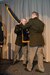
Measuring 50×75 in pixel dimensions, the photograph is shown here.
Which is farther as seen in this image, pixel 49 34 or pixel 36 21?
pixel 49 34

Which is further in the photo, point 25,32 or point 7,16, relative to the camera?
point 7,16

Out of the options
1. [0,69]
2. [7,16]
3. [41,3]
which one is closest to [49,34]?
[41,3]

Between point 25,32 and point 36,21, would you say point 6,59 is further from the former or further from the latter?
point 36,21

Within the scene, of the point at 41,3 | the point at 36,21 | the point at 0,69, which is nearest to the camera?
the point at 36,21

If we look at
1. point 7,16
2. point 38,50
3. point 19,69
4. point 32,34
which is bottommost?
point 19,69

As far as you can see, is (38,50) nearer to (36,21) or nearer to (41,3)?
(36,21)

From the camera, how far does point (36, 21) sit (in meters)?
5.86

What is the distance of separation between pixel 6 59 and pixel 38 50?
2.13 m

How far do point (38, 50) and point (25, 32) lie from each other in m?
0.90

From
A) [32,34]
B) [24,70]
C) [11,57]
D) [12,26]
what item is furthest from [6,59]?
[32,34]

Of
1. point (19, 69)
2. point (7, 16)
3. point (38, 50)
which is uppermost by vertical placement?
point (7, 16)

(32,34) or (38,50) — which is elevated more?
(32,34)

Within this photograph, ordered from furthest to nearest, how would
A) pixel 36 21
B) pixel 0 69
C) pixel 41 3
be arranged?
1. pixel 41 3
2. pixel 0 69
3. pixel 36 21

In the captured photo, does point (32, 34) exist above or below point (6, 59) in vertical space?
above
